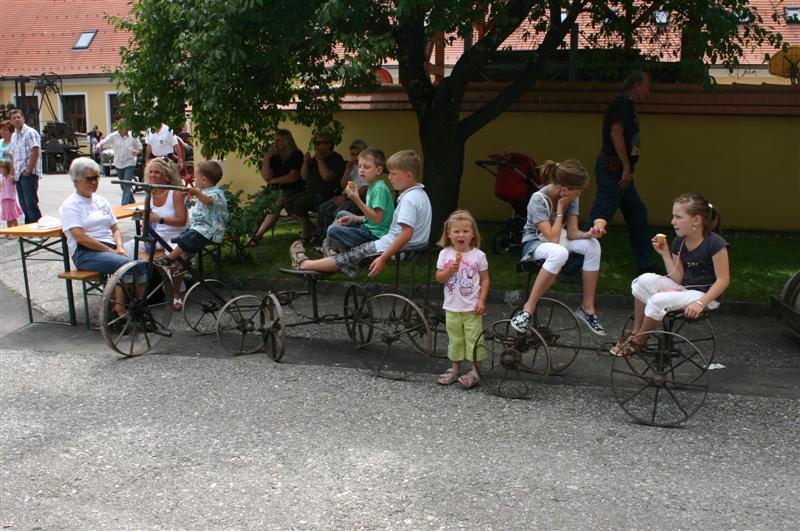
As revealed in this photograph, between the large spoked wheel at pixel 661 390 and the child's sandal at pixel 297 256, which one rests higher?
the child's sandal at pixel 297 256

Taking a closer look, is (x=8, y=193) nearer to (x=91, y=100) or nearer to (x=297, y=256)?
(x=297, y=256)

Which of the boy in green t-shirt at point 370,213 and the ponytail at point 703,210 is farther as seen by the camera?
the boy in green t-shirt at point 370,213

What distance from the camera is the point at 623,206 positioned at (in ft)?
29.8

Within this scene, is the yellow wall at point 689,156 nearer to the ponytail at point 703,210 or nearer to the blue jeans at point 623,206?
the blue jeans at point 623,206

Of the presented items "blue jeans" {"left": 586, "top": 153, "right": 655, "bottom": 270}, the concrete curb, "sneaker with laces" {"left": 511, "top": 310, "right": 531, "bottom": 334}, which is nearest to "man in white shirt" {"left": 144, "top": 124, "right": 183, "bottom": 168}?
the concrete curb

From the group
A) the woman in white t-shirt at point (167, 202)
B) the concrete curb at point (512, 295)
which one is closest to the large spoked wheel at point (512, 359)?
the concrete curb at point (512, 295)

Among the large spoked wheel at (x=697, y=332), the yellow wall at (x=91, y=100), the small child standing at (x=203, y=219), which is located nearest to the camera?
the large spoked wheel at (x=697, y=332)

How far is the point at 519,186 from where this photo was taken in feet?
33.3

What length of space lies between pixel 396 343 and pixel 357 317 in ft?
1.96

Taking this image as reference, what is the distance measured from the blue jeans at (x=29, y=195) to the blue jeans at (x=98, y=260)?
586 centimetres

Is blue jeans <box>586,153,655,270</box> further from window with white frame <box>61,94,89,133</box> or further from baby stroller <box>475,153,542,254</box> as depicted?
window with white frame <box>61,94,89,133</box>

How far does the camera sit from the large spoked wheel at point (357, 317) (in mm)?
6641

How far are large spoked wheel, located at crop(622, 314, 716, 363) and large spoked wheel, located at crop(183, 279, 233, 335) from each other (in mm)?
3317

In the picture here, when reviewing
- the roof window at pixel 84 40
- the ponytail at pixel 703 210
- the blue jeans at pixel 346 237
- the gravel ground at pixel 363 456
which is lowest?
the gravel ground at pixel 363 456
